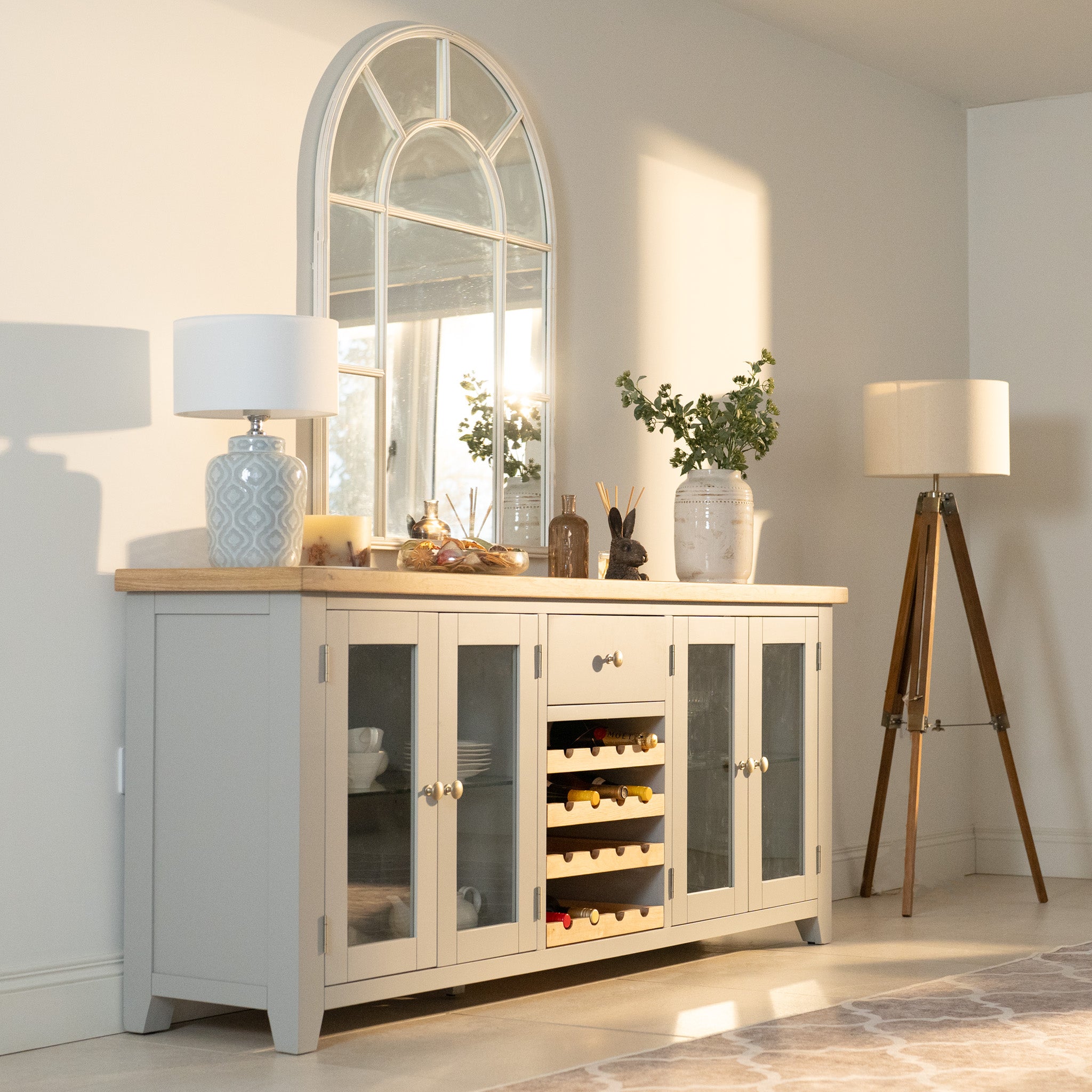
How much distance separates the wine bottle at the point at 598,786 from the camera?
3.59 m

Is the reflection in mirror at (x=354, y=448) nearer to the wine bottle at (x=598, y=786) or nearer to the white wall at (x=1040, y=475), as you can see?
the wine bottle at (x=598, y=786)

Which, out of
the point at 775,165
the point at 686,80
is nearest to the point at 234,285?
the point at 686,80

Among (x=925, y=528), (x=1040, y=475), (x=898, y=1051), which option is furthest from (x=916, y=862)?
(x=898, y=1051)

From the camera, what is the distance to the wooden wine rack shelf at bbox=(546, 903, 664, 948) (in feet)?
11.3

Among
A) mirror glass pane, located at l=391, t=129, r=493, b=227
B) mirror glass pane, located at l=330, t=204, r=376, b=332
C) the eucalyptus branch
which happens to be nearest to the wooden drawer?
the eucalyptus branch

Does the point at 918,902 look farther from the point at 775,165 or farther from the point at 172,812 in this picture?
the point at 172,812

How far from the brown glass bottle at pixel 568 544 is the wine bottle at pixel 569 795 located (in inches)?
20.8

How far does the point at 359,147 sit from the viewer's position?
366cm

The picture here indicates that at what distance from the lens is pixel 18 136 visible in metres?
3.07

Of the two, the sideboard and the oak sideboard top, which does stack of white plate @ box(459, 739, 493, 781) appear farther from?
the oak sideboard top

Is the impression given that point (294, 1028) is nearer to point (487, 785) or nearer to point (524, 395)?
point (487, 785)

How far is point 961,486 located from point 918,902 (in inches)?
64.0

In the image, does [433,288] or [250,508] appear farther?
[433,288]

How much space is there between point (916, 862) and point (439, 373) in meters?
2.61
